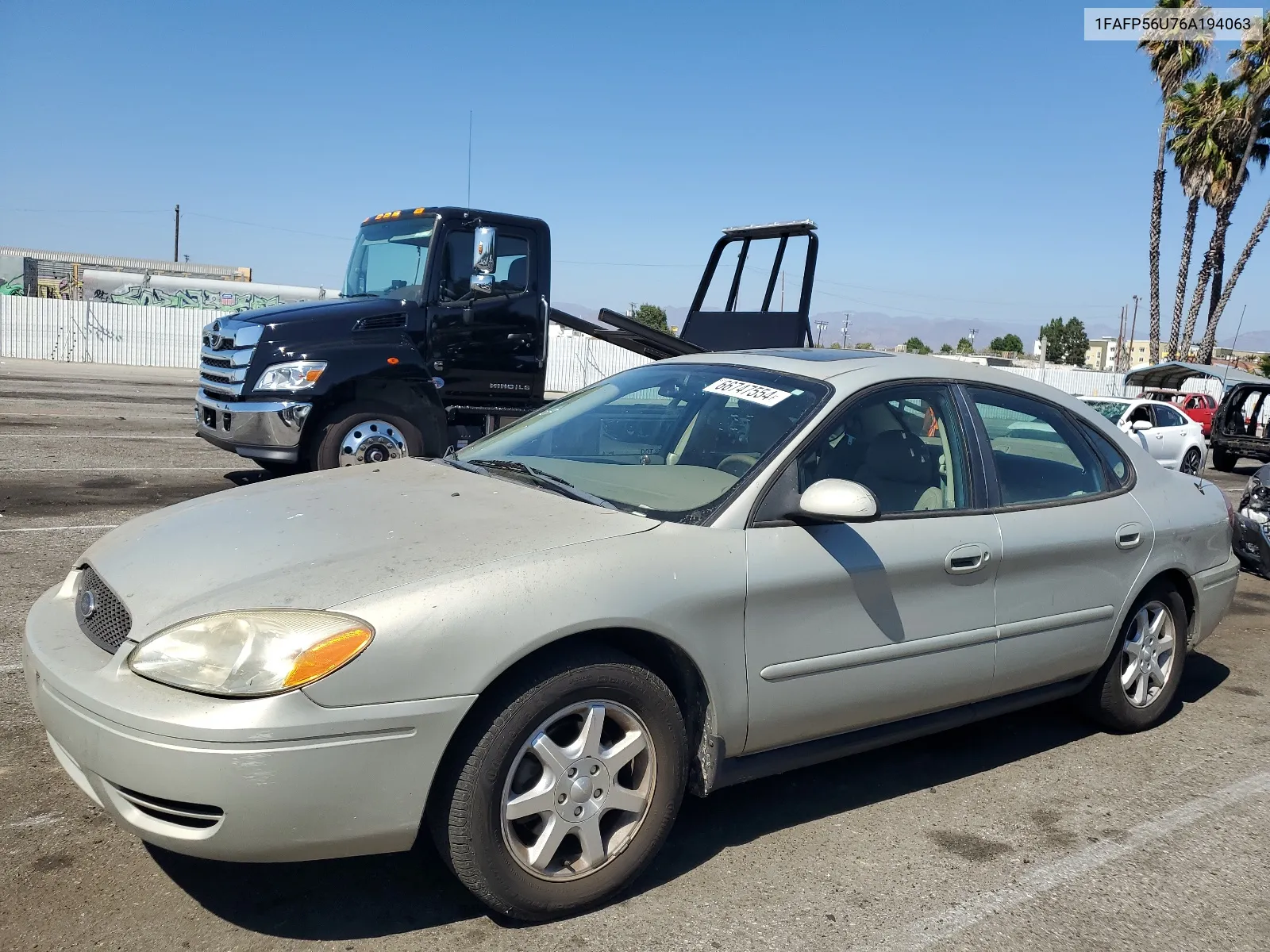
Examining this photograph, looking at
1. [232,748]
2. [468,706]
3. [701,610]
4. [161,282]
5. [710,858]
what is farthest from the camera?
[161,282]

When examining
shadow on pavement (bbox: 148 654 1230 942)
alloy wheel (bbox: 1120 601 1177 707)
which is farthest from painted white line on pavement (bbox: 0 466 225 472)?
alloy wheel (bbox: 1120 601 1177 707)

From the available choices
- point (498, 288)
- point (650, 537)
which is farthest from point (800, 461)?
point (498, 288)

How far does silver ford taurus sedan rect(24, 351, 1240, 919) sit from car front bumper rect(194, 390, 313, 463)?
4.70 meters

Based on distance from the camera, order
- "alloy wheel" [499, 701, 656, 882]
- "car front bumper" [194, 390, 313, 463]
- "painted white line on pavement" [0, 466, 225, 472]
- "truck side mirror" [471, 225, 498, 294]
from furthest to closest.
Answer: "painted white line on pavement" [0, 466, 225, 472] → "truck side mirror" [471, 225, 498, 294] → "car front bumper" [194, 390, 313, 463] → "alloy wheel" [499, 701, 656, 882]

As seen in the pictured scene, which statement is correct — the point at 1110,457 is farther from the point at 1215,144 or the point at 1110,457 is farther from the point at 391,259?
the point at 1215,144

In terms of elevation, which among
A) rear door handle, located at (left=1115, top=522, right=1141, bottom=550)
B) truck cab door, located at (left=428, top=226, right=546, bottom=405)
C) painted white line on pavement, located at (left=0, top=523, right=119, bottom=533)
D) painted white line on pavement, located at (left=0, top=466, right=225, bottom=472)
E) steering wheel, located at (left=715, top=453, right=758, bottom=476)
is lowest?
painted white line on pavement, located at (left=0, top=523, right=119, bottom=533)

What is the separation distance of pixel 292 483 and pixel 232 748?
1539mm

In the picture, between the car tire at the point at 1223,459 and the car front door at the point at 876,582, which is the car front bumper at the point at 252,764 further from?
the car tire at the point at 1223,459

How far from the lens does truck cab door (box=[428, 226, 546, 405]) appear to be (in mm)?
9539

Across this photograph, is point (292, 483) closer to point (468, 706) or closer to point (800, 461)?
point (468, 706)

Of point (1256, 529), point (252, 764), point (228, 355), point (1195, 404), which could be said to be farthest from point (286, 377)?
point (1195, 404)

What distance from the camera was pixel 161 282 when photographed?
3722 cm

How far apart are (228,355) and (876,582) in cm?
709

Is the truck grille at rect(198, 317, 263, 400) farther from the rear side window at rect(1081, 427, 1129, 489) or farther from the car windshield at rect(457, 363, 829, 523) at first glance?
the rear side window at rect(1081, 427, 1129, 489)
